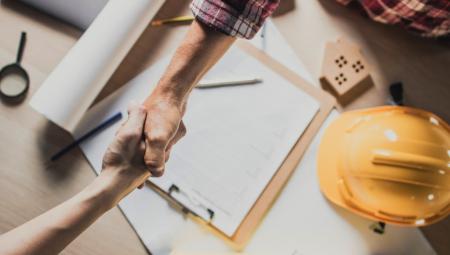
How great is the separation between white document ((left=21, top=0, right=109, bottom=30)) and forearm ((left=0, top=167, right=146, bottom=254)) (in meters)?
0.31

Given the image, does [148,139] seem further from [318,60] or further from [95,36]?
[318,60]

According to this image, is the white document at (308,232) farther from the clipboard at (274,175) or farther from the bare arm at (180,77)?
the bare arm at (180,77)

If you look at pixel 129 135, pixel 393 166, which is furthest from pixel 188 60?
pixel 393 166

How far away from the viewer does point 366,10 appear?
831 millimetres

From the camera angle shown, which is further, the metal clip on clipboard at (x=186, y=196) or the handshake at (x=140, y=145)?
the metal clip on clipboard at (x=186, y=196)

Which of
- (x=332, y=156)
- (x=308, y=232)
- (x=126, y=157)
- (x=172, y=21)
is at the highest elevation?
(x=172, y=21)

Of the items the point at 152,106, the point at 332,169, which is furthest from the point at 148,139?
the point at 332,169

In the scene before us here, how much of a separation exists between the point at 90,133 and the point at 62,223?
21cm

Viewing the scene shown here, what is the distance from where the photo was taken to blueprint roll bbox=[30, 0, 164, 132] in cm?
73

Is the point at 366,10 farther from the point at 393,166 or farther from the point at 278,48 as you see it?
the point at 393,166

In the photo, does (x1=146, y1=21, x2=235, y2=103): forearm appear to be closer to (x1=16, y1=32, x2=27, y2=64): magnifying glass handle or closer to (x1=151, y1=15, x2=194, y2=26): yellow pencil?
(x1=151, y1=15, x2=194, y2=26): yellow pencil

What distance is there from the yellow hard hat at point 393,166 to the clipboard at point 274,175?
2.1 inches

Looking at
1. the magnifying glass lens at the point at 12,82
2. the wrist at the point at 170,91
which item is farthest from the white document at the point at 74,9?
the wrist at the point at 170,91

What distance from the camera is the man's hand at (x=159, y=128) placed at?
2.10 ft
